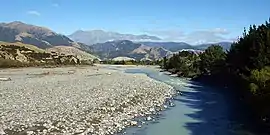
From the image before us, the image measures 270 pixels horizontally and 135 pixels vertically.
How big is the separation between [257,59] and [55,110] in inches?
1197

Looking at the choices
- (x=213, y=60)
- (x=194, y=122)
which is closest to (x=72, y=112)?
(x=194, y=122)

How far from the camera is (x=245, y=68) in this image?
2208 inches

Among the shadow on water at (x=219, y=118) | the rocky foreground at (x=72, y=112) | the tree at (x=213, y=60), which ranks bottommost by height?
the shadow on water at (x=219, y=118)

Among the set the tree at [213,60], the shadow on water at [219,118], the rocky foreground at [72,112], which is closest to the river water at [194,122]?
the shadow on water at [219,118]

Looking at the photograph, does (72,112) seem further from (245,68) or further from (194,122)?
(245,68)

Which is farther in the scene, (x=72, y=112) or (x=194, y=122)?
(x=194, y=122)

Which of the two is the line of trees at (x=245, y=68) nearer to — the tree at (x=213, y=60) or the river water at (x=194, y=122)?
the tree at (x=213, y=60)

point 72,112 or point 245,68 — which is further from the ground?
point 245,68

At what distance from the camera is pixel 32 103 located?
3841 cm

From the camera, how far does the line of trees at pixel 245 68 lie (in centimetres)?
3673

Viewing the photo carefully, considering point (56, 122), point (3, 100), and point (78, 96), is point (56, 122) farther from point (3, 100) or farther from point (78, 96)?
point (78, 96)

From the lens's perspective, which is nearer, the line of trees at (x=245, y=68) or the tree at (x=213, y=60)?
the line of trees at (x=245, y=68)

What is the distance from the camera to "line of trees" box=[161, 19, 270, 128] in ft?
121

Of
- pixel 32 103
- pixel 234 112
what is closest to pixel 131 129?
pixel 32 103
